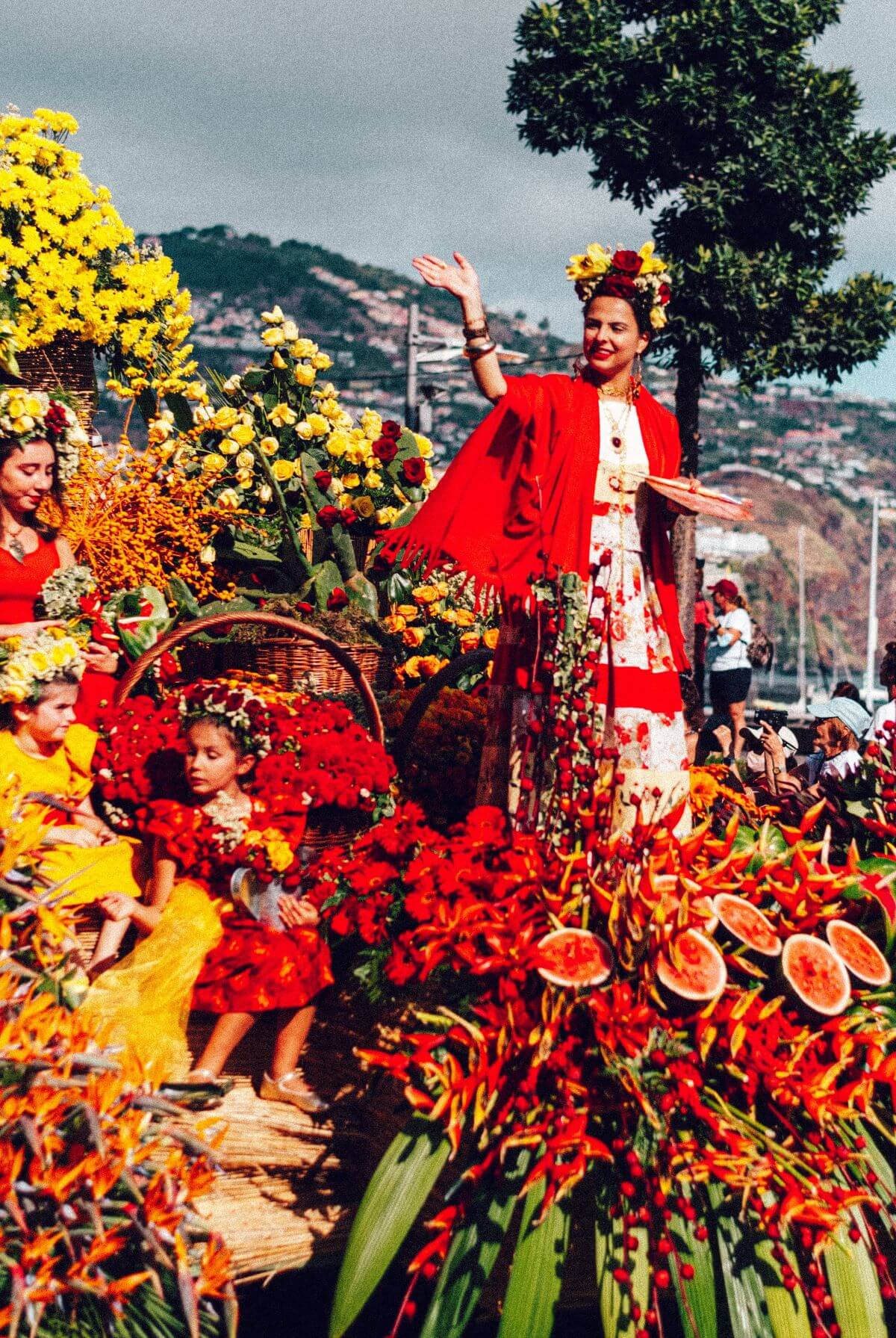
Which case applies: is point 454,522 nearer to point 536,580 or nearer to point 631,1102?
point 536,580

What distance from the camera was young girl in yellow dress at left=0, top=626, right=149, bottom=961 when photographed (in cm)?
338

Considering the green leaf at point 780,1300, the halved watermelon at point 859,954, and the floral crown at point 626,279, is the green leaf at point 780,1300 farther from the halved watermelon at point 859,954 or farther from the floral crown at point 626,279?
the floral crown at point 626,279

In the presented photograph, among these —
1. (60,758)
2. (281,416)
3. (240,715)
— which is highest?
(281,416)

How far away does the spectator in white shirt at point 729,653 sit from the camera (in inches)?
398

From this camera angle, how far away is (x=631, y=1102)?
2.60m

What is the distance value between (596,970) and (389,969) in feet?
1.59

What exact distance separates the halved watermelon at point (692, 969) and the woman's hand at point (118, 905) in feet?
4.94

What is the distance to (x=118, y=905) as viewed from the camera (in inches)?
133

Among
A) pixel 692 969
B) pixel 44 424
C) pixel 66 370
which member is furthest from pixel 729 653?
pixel 692 969

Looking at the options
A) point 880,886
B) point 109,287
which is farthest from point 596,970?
point 109,287

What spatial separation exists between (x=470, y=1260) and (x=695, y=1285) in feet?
1.51

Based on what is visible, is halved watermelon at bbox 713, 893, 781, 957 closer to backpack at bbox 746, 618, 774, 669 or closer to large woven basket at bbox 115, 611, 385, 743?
large woven basket at bbox 115, 611, 385, 743

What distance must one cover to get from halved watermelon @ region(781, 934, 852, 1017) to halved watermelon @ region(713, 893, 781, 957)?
0.13 feet

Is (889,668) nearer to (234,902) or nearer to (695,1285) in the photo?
(234,902)
